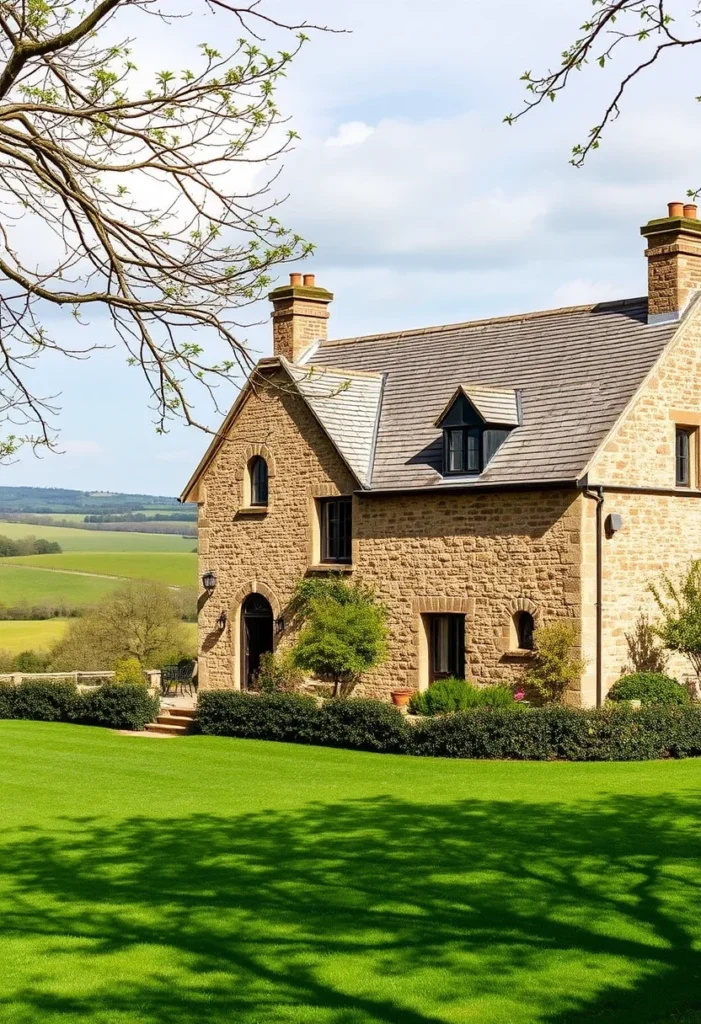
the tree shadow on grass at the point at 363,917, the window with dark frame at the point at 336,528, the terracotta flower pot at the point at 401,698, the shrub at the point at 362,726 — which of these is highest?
the window with dark frame at the point at 336,528

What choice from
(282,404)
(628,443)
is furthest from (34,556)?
(628,443)

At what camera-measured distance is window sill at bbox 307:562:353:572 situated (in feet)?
102

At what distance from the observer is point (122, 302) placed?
35.2ft

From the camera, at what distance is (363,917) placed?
12.8 meters

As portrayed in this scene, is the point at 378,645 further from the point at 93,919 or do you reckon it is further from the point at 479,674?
the point at 93,919

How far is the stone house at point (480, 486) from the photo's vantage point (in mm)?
27047

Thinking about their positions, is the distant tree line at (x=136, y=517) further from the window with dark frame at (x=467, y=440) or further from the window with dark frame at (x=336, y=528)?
the window with dark frame at (x=467, y=440)

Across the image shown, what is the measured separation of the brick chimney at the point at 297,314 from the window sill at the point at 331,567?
651 centimetres

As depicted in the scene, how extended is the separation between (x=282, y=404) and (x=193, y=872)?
61.6 feet

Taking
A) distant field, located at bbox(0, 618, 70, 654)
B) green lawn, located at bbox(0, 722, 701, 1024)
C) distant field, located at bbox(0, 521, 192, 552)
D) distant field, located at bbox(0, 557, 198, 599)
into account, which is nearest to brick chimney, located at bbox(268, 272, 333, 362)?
green lawn, located at bbox(0, 722, 701, 1024)

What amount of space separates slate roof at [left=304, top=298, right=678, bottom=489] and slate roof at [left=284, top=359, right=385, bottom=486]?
0.03 meters

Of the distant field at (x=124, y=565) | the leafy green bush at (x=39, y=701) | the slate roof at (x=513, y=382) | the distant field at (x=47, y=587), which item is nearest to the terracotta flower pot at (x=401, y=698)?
the slate roof at (x=513, y=382)

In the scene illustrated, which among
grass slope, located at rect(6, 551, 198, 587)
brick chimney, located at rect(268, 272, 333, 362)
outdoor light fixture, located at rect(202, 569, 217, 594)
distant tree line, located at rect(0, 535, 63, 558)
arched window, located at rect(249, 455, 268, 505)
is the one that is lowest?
outdoor light fixture, located at rect(202, 569, 217, 594)

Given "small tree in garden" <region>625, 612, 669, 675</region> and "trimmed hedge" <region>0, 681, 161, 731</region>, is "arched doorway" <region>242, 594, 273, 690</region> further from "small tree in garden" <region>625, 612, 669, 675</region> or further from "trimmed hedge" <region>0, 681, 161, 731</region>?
"small tree in garden" <region>625, 612, 669, 675</region>
